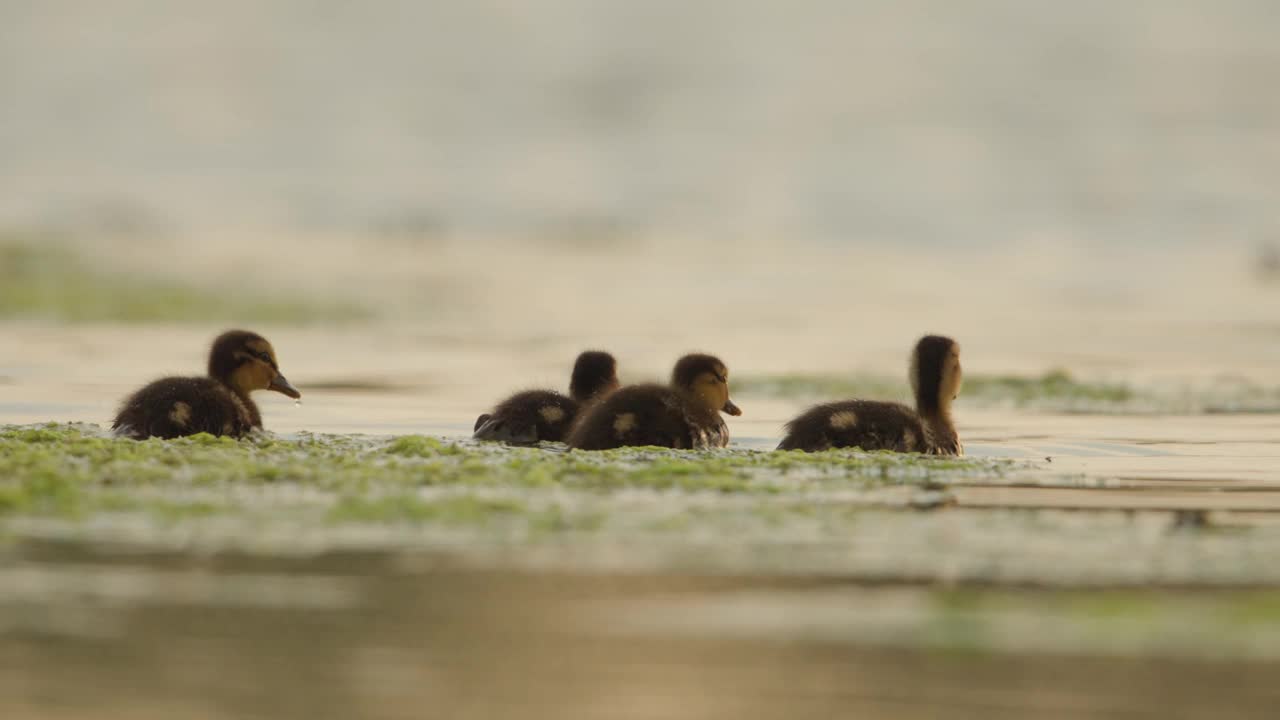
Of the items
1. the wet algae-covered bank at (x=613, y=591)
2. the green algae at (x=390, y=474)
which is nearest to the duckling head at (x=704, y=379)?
the green algae at (x=390, y=474)

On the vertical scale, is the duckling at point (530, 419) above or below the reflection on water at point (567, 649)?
above

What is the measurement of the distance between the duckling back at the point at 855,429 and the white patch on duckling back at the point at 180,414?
2.60 m

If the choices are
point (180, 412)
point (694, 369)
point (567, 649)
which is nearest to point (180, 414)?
point (180, 412)

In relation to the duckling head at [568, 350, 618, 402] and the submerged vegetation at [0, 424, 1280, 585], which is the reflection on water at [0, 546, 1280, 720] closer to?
the submerged vegetation at [0, 424, 1280, 585]

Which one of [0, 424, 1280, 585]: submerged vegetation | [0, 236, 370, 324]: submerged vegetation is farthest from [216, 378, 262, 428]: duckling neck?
[0, 236, 370, 324]: submerged vegetation

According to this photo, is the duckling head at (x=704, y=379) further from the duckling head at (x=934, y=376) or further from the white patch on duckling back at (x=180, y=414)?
the white patch on duckling back at (x=180, y=414)

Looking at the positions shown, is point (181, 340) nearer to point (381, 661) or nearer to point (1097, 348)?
point (1097, 348)

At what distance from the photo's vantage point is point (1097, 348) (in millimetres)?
21344

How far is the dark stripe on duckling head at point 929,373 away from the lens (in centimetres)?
982

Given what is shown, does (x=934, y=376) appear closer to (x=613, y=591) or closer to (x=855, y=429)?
(x=855, y=429)

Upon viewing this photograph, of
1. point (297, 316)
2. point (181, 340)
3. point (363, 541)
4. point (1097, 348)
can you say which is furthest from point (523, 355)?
point (363, 541)

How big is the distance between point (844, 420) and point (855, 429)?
0.20ft

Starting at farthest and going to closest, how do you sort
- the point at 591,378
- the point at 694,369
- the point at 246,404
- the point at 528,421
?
the point at 591,378
the point at 694,369
the point at 246,404
the point at 528,421

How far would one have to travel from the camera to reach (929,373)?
985 centimetres
